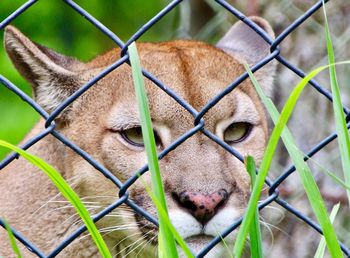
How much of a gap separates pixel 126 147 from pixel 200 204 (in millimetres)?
486

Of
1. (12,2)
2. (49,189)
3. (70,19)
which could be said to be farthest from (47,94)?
(70,19)

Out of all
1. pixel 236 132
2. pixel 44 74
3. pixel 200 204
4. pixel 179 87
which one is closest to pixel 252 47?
pixel 236 132

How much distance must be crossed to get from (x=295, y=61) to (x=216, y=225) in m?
1.94

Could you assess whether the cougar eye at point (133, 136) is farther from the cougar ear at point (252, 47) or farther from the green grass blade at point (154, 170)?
the green grass blade at point (154, 170)

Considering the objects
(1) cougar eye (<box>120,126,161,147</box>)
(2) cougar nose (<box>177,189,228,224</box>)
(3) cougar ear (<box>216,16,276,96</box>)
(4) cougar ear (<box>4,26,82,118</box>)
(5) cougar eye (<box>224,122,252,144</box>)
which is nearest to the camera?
(2) cougar nose (<box>177,189,228,224</box>)

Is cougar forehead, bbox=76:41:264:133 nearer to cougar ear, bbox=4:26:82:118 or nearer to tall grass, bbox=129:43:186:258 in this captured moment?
cougar ear, bbox=4:26:82:118

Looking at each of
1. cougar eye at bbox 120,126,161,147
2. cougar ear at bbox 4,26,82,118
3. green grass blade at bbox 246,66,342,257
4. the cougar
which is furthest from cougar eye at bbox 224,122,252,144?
green grass blade at bbox 246,66,342,257

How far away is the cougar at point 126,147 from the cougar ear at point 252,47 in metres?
0.24

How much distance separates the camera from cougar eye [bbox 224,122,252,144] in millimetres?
3106

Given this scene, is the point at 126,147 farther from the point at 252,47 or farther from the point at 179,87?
the point at 252,47

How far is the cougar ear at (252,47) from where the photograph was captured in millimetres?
3594

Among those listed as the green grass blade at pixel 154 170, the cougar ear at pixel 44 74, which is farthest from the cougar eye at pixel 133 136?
the green grass blade at pixel 154 170

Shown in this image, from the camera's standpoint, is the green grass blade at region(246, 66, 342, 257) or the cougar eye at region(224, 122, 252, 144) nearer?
the green grass blade at region(246, 66, 342, 257)

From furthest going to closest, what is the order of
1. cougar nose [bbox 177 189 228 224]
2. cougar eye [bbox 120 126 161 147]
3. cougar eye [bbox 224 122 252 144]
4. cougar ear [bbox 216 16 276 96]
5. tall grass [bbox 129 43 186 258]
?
1. cougar ear [bbox 216 16 276 96]
2. cougar eye [bbox 224 122 252 144]
3. cougar eye [bbox 120 126 161 147]
4. cougar nose [bbox 177 189 228 224]
5. tall grass [bbox 129 43 186 258]
